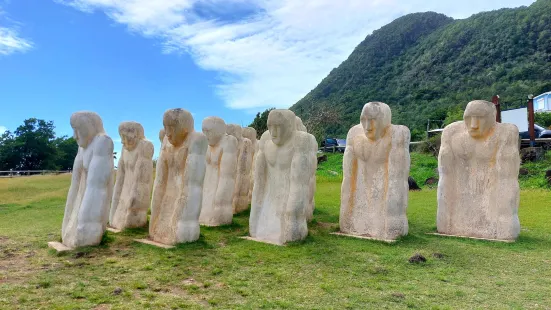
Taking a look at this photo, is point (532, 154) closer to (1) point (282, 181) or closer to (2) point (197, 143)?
(1) point (282, 181)

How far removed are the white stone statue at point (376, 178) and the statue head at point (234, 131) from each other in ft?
13.0

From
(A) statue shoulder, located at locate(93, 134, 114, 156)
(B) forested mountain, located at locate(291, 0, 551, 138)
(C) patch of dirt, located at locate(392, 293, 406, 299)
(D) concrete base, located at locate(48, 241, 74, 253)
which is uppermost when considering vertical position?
(B) forested mountain, located at locate(291, 0, 551, 138)

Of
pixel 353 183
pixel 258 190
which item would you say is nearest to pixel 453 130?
pixel 353 183

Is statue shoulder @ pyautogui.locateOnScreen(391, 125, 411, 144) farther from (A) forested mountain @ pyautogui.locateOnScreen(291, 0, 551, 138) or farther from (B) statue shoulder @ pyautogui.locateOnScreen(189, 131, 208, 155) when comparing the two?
(A) forested mountain @ pyautogui.locateOnScreen(291, 0, 551, 138)

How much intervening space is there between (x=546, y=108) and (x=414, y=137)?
501 inches

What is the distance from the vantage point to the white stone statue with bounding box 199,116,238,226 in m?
10.4

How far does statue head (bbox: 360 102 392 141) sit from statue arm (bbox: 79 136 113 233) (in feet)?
16.4

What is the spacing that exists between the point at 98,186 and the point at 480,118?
7516mm

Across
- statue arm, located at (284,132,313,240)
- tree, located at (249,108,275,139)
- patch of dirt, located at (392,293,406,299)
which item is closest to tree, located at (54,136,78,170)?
tree, located at (249,108,275,139)

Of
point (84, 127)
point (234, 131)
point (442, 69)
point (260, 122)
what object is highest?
point (442, 69)

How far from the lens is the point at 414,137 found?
3484 centimetres

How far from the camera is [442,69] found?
53219 millimetres

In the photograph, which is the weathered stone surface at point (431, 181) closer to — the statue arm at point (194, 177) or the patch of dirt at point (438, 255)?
the patch of dirt at point (438, 255)

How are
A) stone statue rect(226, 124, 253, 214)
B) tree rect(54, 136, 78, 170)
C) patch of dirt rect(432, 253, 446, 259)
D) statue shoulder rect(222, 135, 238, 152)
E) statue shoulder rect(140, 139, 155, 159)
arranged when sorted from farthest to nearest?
tree rect(54, 136, 78, 170)
stone statue rect(226, 124, 253, 214)
statue shoulder rect(222, 135, 238, 152)
statue shoulder rect(140, 139, 155, 159)
patch of dirt rect(432, 253, 446, 259)
